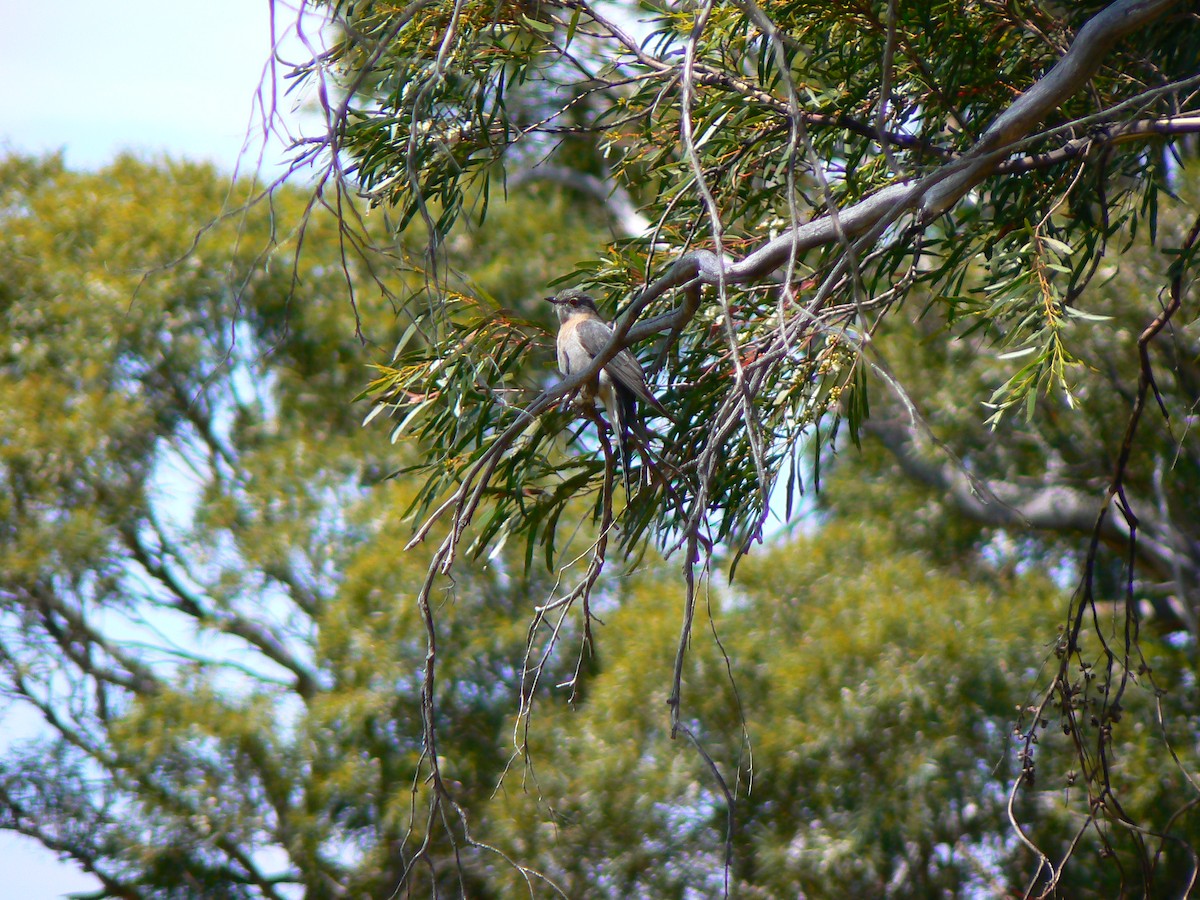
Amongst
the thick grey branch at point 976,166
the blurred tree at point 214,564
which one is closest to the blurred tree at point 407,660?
the blurred tree at point 214,564

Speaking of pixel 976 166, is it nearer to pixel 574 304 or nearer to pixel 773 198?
pixel 773 198

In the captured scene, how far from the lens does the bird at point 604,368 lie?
2.82 metres

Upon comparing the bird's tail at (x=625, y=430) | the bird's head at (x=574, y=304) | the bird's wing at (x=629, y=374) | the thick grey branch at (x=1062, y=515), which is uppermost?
the thick grey branch at (x=1062, y=515)

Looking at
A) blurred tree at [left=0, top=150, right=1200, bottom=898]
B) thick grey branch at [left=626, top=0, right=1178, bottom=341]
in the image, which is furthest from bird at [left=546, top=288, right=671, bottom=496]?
blurred tree at [left=0, top=150, right=1200, bottom=898]

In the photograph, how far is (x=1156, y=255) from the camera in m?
7.73

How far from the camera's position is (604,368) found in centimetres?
283

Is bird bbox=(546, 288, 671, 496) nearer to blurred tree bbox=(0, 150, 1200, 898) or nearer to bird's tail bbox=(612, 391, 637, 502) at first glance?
bird's tail bbox=(612, 391, 637, 502)

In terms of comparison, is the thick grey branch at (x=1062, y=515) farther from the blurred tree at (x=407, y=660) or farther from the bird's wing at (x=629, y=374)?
the bird's wing at (x=629, y=374)

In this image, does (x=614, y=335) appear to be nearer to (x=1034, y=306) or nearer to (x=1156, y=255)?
(x=1034, y=306)

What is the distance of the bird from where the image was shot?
2.82 m

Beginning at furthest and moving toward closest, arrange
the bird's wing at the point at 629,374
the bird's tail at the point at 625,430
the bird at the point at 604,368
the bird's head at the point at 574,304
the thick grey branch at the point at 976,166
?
the bird's head at the point at 574,304 → the bird's wing at the point at 629,374 → the bird at the point at 604,368 → the bird's tail at the point at 625,430 → the thick grey branch at the point at 976,166

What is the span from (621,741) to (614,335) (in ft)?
21.7

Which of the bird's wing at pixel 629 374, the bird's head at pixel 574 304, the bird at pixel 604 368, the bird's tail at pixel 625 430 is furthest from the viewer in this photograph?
the bird's head at pixel 574 304

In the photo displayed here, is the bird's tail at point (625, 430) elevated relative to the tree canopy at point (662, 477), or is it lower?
lower
